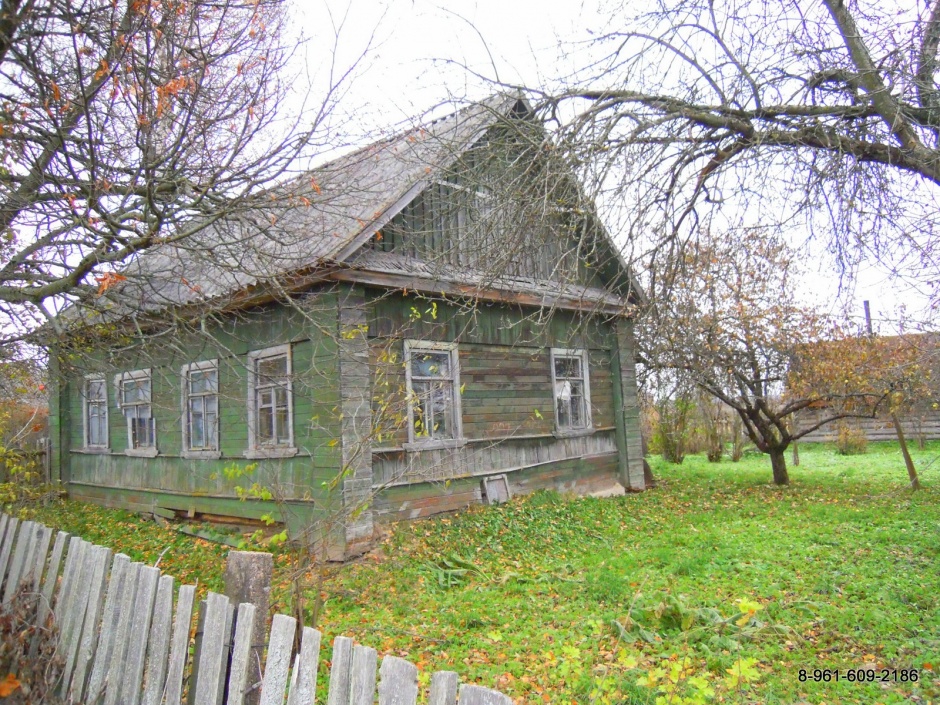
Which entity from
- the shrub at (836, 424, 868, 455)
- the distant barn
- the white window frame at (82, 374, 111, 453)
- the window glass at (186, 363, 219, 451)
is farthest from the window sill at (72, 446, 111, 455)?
the shrub at (836, 424, 868, 455)

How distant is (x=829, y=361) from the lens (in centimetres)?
1570

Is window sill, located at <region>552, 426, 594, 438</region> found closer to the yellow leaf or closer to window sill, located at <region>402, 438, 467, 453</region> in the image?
window sill, located at <region>402, 438, 467, 453</region>

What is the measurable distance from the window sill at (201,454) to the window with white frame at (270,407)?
1.16 metres

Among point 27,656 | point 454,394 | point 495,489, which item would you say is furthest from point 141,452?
point 27,656

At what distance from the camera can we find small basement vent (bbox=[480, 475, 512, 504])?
1130 centimetres

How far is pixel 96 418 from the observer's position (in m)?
15.2

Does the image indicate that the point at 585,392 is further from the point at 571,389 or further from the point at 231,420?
the point at 231,420

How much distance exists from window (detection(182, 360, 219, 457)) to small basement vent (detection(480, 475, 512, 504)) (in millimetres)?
4423

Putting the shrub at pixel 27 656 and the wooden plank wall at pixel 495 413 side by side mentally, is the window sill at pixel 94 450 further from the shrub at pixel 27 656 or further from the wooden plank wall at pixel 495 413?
the shrub at pixel 27 656

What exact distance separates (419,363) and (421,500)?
2.08 metres

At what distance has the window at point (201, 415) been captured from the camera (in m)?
11.4

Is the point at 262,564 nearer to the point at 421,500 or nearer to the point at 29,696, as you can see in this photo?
the point at 29,696

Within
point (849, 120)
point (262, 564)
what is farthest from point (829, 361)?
point (262, 564)

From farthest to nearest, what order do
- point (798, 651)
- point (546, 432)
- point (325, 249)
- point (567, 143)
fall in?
point (546, 432)
point (325, 249)
point (567, 143)
point (798, 651)
